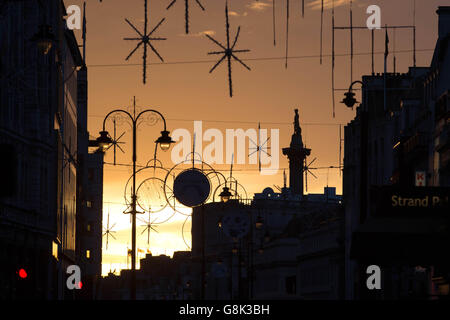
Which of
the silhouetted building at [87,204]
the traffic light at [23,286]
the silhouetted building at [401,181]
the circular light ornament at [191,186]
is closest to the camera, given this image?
the silhouetted building at [401,181]

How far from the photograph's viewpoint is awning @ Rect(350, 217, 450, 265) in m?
36.0

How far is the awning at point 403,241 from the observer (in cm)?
3603

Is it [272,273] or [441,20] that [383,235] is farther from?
[272,273]

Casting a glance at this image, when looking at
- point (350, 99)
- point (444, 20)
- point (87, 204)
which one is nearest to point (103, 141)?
point (350, 99)

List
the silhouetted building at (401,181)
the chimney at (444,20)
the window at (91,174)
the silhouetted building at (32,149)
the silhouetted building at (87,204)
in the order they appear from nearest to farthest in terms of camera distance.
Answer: the silhouetted building at (401,181)
the silhouetted building at (32,149)
the chimney at (444,20)
the silhouetted building at (87,204)
the window at (91,174)

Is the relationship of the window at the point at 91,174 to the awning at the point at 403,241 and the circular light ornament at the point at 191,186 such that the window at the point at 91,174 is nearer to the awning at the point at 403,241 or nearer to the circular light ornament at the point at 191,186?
the circular light ornament at the point at 191,186

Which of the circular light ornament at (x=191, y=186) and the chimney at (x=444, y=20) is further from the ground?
the chimney at (x=444, y=20)

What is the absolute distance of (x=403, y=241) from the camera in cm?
3684

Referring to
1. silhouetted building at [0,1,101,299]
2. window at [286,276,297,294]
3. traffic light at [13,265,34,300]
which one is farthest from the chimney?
window at [286,276,297,294]

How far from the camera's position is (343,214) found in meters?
130

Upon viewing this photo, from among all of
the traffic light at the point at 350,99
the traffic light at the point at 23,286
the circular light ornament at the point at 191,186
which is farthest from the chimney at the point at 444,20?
the circular light ornament at the point at 191,186

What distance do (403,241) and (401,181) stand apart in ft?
74.6
